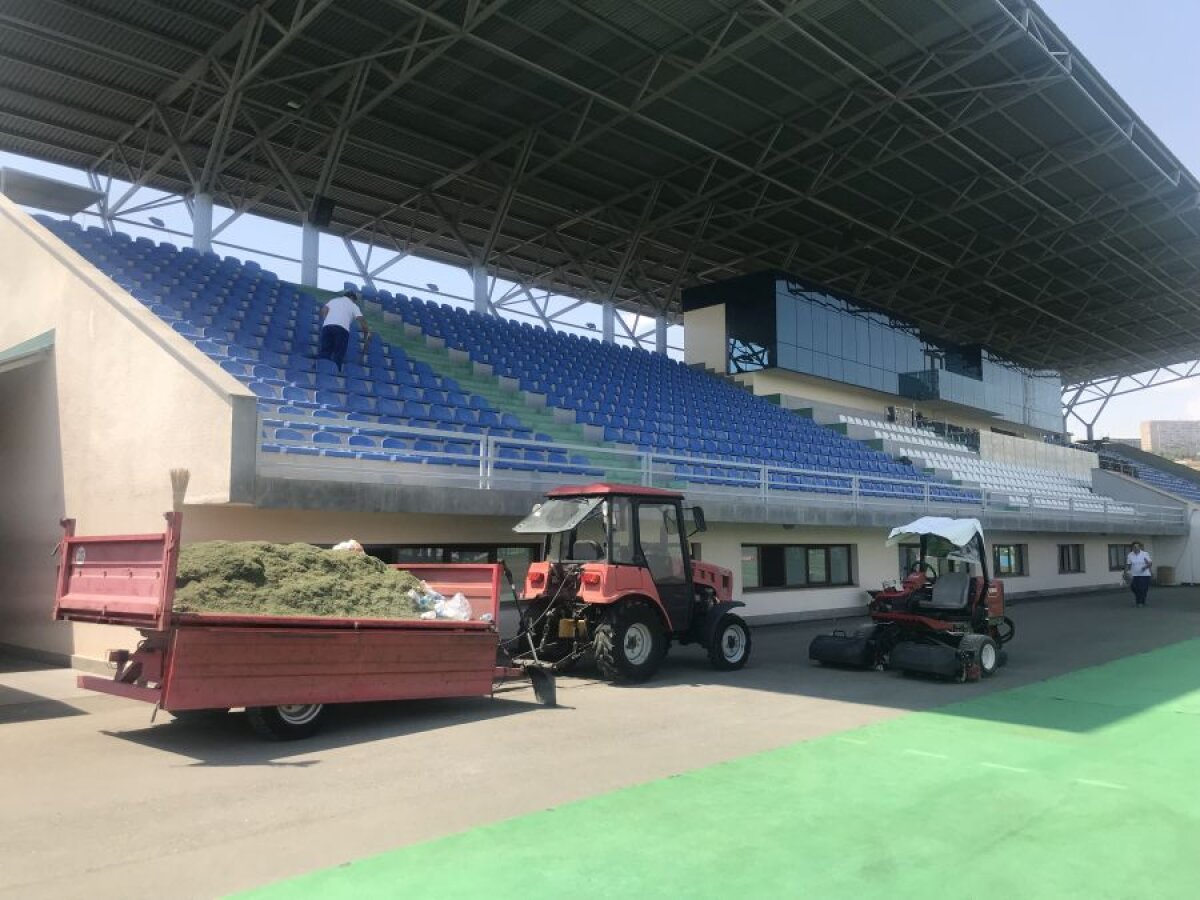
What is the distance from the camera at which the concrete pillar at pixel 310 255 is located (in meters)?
18.5

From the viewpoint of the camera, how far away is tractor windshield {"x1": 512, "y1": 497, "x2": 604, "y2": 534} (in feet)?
31.9

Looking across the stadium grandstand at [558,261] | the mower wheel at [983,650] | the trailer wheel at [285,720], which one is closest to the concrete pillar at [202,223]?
the stadium grandstand at [558,261]

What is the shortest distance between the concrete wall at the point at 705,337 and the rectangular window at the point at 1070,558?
12.2 metres

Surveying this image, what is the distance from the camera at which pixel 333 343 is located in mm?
13195

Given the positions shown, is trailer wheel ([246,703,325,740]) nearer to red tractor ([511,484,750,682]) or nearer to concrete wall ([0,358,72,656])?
red tractor ([511,484,750,682])

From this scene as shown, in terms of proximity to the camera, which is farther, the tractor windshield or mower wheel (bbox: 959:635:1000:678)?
mower wheel (bbox: 959:635:1000:678)

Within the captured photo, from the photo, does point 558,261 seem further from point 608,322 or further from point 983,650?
point 983,650

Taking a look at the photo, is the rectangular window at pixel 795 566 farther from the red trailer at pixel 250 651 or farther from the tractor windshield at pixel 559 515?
the red trailer at pixel 250 651

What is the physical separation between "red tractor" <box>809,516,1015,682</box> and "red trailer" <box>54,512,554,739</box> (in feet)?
16.3

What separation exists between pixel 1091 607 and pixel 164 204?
952 inches

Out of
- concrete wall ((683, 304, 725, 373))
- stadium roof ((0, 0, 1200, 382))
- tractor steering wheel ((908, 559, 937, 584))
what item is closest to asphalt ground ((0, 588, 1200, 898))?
tractor steering wheel ((908, 559, 937, 584))

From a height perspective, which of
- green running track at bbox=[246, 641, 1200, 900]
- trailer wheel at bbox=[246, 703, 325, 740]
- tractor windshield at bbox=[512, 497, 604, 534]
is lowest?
green running track at bbox=[246, 641, 1200, 900]

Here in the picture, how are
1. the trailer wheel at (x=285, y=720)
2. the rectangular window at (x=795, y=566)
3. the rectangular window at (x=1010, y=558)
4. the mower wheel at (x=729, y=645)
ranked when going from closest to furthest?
the trailer wheel at (x=285, y=720) → the mower wheel at (x=729, y=645) → the rectangular window at (x=795, y=566) → the rectangular window at (x=1010, y=558)

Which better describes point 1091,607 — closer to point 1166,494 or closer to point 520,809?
point 1166,494
